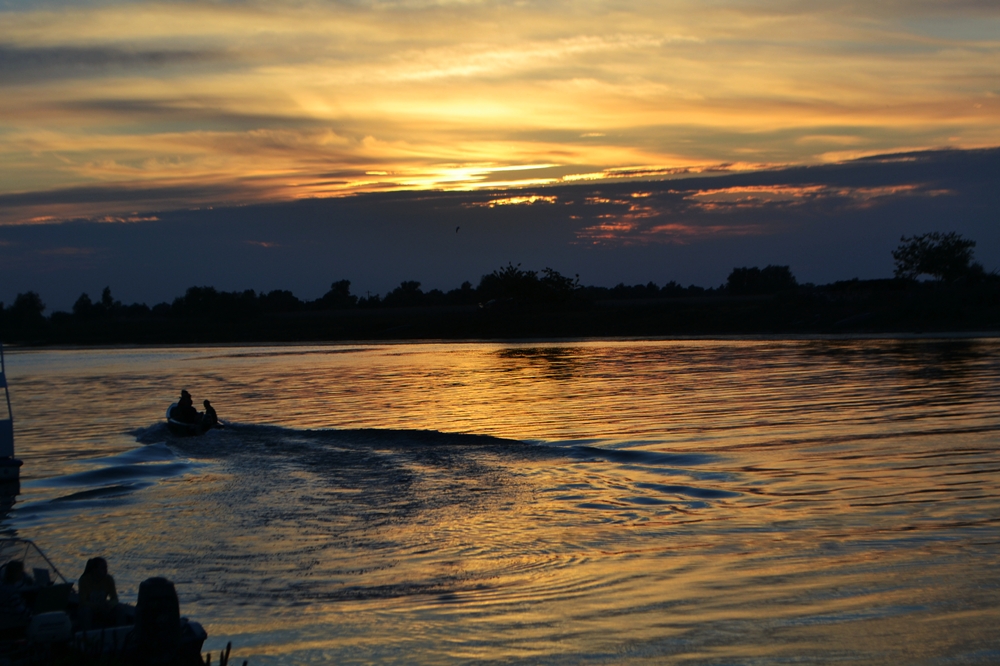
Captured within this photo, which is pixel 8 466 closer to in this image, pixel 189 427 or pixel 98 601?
pixel 189 427

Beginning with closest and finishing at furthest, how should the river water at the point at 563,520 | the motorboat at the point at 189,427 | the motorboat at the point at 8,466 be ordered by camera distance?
the river water at the point at 563,520, the motorboat at the point at 8,466, the motorboat at the point at 189,427

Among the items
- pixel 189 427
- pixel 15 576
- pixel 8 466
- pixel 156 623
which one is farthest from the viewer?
pixel 189 427

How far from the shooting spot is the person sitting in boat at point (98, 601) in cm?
952

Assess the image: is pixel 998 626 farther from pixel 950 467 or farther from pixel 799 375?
pixel 799 375

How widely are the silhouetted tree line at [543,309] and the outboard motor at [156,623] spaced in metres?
65.0

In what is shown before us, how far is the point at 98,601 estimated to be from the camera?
32.1 ft

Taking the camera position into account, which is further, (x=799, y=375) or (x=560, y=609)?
(x=799, y=375)

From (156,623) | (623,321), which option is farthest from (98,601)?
(623,321)

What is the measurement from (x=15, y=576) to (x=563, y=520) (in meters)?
8.61

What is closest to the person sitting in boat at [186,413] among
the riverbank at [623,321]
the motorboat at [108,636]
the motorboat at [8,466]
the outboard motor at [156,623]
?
the motorboat at [8,466]

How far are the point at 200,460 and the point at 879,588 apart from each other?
1889cm

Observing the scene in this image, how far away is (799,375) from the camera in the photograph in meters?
38.8

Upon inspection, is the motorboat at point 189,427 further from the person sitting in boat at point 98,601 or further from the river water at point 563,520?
the person sitting in boat at point 98,601

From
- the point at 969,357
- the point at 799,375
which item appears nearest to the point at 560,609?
the point at 799,375
